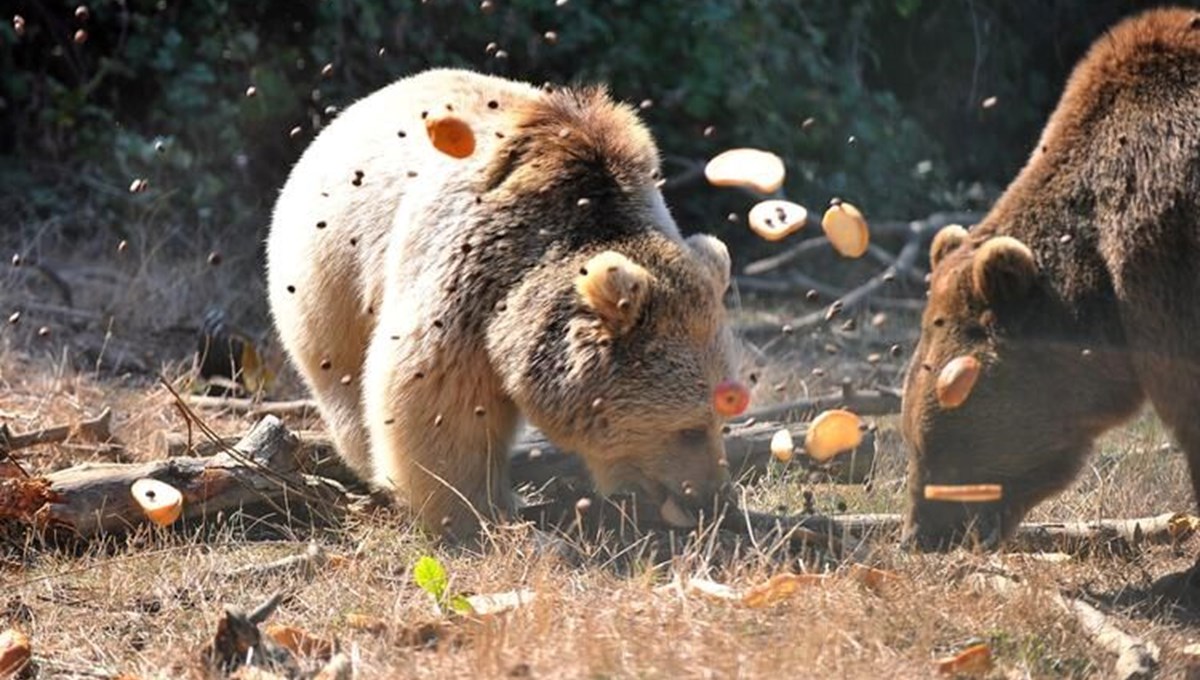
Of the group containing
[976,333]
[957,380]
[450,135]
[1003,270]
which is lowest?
[957,380]

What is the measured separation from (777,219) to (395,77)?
5.39 meters

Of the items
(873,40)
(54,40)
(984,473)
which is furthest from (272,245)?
(873,40)

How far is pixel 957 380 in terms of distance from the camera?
541 centimetres

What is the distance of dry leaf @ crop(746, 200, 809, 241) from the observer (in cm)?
591

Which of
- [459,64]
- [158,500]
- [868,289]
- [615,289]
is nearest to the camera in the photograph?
[615,289]

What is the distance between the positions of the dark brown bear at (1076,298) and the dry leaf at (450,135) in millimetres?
1704

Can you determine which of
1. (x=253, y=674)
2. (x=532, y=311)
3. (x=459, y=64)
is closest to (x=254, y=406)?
(x=532, y=311)

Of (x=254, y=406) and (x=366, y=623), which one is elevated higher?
(x=366, y=623)

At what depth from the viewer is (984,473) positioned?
5.60 meters

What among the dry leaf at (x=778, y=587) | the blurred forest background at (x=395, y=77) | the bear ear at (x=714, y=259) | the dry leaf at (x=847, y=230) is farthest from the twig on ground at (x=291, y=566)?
the blurred forest background at (x=395, y=77)

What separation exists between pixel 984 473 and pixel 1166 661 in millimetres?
973

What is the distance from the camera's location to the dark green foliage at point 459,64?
10.9 metres

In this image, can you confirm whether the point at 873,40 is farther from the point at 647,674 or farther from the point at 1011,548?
the point at 647,674

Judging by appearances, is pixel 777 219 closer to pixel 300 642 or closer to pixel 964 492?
pixel 964 492
